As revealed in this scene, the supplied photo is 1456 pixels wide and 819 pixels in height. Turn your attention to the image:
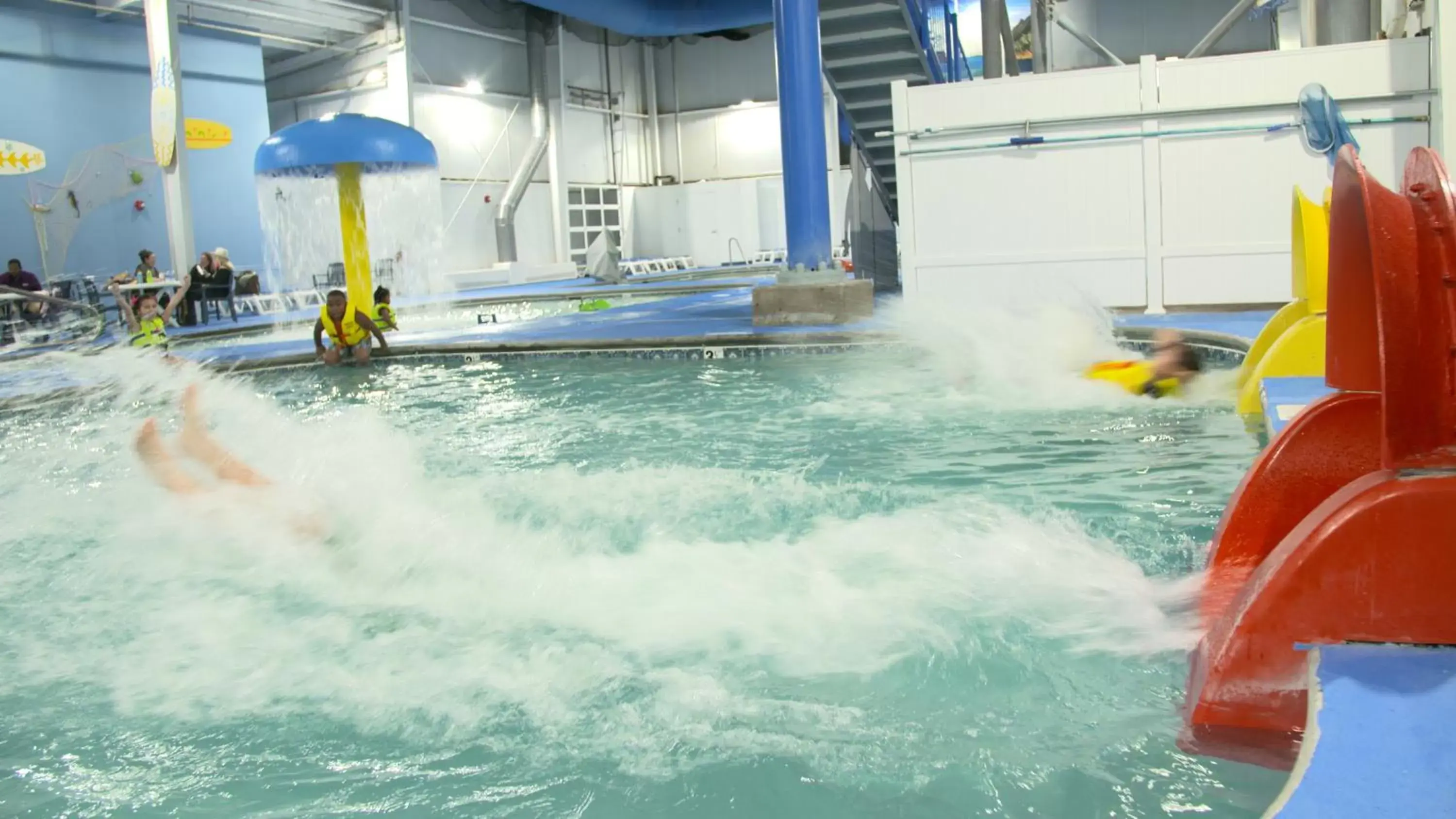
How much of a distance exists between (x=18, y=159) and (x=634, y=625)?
18.0 metres

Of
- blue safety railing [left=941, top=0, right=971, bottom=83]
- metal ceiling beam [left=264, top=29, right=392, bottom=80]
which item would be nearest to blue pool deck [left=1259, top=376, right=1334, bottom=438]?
blue safety railing [left=941, top=0, right=971, bottom=83]

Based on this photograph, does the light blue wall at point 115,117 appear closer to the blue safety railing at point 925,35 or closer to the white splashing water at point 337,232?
the white splashing water at point 337,232

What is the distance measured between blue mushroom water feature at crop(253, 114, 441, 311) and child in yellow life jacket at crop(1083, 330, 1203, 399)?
25.9 feet

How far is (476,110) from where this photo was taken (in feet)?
88.0

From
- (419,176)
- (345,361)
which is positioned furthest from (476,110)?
(345,361)

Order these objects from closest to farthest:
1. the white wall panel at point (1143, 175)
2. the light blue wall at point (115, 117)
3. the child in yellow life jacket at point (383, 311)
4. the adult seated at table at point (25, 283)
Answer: the white wall panel at point (1143, 175)
the child in yellow life jacket at point (383, 311)
the adult seated at table at point (25, 283)
the light blue wall at point (115, 117)

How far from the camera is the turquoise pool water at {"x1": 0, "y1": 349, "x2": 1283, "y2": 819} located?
91.4 inches

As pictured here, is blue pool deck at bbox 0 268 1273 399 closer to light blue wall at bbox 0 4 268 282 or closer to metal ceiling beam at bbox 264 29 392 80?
light blue wall at bbox 0 4 268 282

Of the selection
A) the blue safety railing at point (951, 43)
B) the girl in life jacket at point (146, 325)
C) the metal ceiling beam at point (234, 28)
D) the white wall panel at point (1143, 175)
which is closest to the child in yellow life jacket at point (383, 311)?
the girl in life jacket at point (146, 325)

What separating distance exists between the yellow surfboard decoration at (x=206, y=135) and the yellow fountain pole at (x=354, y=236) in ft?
28.8

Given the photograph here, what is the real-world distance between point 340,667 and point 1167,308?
29.5ft

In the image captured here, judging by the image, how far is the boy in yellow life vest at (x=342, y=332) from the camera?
33.5 ft

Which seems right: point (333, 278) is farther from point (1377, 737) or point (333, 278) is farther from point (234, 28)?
point (1377, 737)

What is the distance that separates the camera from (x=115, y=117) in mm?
18438
